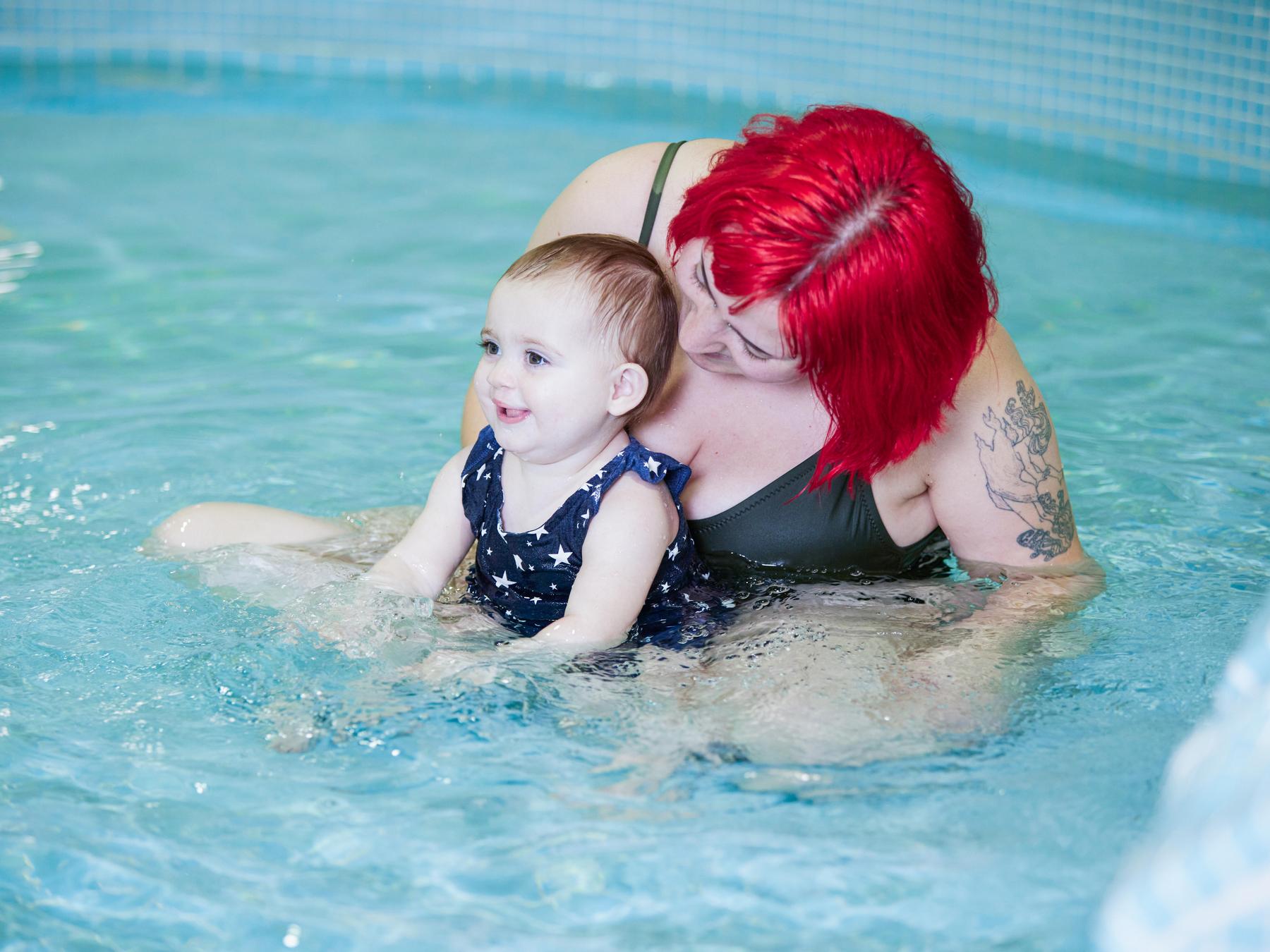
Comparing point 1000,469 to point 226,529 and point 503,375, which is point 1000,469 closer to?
point 503,375

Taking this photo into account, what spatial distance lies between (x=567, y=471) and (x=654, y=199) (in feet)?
1.82

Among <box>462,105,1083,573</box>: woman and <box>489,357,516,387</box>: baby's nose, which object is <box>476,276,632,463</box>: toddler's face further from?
<box>462,105,1083,573</box>: woman

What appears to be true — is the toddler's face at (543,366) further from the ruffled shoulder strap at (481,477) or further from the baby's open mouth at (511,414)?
the ruffled shoulder strap at (481,477)

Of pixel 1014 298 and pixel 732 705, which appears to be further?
pixel 1014 298

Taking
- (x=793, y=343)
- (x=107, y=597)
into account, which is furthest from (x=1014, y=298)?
(x=107, y=597)

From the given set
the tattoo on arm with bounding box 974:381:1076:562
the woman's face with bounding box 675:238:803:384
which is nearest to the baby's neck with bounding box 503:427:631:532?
the woman's face with bounding box 675:238:803:384

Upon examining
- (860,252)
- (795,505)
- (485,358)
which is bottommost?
(795,505)

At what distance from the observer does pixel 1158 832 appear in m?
1.34

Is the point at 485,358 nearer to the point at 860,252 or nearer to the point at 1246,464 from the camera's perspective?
the point at 860,252

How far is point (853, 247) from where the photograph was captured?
2.02m

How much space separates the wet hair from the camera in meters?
2.26

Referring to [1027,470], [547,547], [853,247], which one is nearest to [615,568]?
[547,547]

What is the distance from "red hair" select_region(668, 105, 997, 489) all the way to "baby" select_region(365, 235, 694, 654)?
186 millimetres

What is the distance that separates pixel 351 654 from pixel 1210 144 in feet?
17.8
